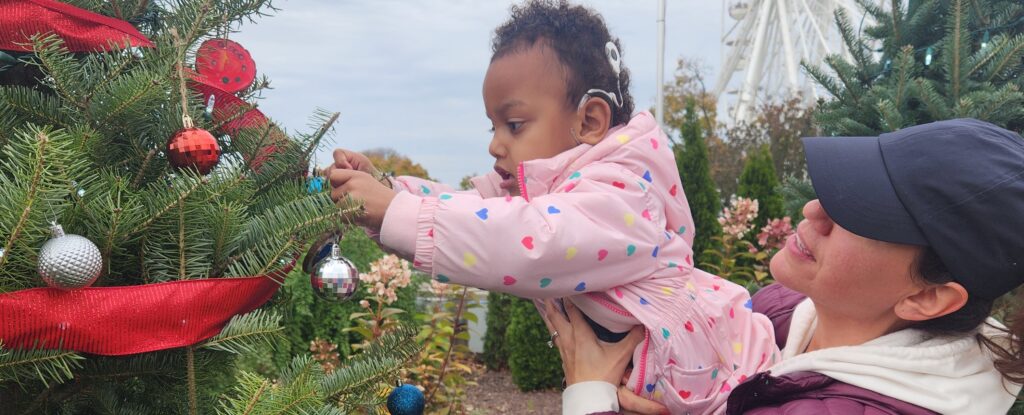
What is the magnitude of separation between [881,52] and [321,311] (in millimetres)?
4109

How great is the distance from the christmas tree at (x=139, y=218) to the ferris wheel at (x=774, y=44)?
3009 centimetres

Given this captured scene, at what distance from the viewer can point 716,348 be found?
68.9 inches

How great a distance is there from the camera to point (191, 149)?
3.67 ft

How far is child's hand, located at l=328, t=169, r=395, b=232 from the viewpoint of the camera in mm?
1429

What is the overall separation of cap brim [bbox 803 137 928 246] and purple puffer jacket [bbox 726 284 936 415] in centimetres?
29

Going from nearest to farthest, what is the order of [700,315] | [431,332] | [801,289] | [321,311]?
1. [801,289]
2. [700,315]
3. [431,332]
4. [321,311]

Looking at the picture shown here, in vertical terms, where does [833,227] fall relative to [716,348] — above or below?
above

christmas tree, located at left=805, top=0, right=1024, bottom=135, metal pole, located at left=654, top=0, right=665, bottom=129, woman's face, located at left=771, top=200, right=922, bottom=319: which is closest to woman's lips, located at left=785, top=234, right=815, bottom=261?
woman's face, located at left=771, top=200, right=922, bottom=319

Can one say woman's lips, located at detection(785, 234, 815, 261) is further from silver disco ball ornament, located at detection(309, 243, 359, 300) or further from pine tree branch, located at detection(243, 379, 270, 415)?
pine tree branch, located at detection(243, 379, 270, 415)

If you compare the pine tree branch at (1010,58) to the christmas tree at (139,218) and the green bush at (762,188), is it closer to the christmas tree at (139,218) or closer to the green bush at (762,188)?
the christmas tree at (139,218)

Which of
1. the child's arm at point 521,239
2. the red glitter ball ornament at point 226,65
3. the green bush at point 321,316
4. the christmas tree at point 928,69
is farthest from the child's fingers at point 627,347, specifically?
the green bush at point 321,316

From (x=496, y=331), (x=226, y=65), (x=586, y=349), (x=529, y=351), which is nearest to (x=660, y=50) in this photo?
(x=496, y=331)

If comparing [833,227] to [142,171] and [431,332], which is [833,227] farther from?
[431,332]

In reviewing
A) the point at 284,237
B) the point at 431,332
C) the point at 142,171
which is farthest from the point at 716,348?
the point at 431,332
